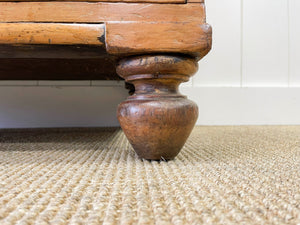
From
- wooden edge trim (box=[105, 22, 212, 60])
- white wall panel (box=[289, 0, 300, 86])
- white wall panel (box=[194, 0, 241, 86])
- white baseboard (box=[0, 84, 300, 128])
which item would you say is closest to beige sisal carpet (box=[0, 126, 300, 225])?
wooden edge trim (box=[105, 22, 212, 60])

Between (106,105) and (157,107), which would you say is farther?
(106,105)

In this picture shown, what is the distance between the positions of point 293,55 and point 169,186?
1091mm

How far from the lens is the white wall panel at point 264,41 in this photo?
1115mm

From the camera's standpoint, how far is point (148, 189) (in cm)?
26

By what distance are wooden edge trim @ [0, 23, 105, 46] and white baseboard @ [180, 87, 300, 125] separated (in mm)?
738

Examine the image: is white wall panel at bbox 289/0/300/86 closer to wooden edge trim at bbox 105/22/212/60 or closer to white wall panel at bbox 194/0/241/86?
white wall panel at bbox 194/0/241/86

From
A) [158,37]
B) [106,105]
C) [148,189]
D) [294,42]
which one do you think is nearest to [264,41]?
[294,42]

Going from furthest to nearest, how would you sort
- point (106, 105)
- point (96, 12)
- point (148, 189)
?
point (106, 105), point (96, 12), point (148, 189)

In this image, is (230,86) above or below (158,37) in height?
below

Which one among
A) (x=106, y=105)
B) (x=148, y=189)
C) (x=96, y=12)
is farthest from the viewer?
(x=106, y=105)

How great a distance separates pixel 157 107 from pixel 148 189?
0.39ft

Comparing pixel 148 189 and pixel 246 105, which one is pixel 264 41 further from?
pixel 148 189

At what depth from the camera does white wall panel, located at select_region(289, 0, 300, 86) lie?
1128 mm

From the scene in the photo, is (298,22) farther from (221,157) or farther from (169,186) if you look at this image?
(169,186)
